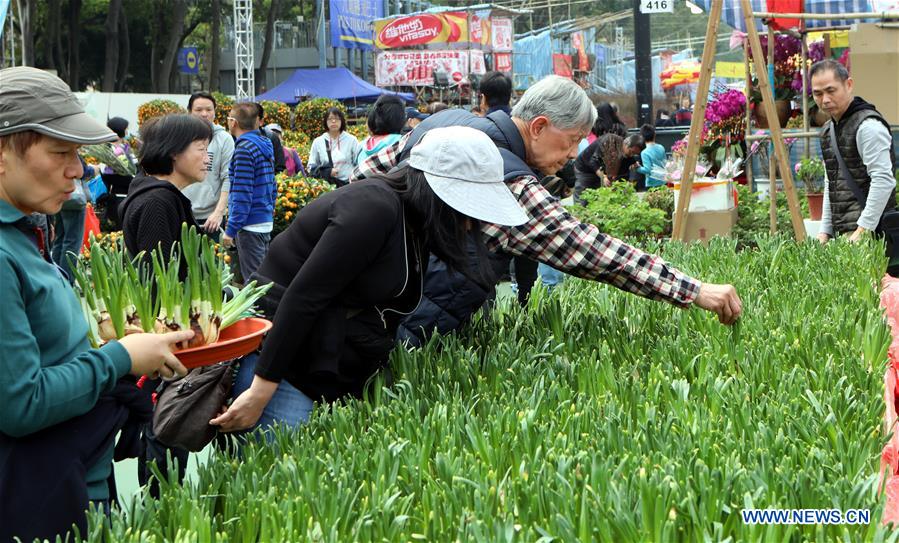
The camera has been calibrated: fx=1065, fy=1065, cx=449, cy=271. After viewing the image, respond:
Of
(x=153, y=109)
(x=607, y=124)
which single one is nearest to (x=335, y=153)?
(x=607, y=124)

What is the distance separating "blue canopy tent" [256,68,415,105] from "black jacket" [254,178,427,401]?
1396 inches

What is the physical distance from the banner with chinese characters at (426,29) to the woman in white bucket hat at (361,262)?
34207 millimetres

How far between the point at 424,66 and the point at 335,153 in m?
23.6

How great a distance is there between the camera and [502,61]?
Answer: 39062 mm

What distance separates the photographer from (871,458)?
89.3 inches

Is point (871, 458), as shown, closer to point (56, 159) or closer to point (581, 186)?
point (56, 159)

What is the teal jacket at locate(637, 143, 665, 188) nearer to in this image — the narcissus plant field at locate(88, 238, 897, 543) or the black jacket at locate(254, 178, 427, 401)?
the narcissus plant field at locate(88, 238, 897, 543)

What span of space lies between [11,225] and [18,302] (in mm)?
202

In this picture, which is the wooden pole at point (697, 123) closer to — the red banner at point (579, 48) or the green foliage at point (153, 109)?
the green foliage at point (153, 109)

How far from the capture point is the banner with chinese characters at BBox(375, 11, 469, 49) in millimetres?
36594

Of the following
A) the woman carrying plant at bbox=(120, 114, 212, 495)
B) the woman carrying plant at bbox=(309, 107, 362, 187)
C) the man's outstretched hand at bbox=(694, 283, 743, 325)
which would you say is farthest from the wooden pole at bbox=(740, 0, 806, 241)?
the woman carrying plant at bbox=(309, 107, 362, 187)

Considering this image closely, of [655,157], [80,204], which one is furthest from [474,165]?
[655,157]

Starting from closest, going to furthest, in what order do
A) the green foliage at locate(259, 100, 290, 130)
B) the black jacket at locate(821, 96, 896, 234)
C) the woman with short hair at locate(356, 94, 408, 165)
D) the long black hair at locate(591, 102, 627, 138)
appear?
the black jacket at locate(821, 96, 896, 234), the woman with short hair at locate(356, 94, 408, 165), the long black hair at locate(591, 102, 627, 138), the green foliage at locate(259, 100, 290, 130)

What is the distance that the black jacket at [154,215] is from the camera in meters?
4.52
